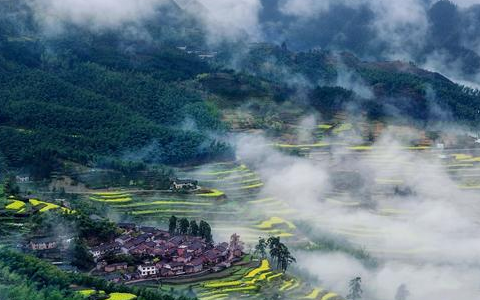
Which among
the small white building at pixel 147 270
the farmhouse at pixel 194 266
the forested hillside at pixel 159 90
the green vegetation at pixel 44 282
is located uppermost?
the forested hillside at pixel 159 90

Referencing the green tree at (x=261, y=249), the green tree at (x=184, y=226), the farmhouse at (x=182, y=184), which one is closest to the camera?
the green tree at (x=261, y=249)

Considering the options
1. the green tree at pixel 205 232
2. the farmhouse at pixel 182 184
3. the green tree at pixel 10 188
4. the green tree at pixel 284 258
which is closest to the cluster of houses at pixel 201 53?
the farmhouse at pixel 182 184

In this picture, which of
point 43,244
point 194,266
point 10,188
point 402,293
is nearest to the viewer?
point 402,293

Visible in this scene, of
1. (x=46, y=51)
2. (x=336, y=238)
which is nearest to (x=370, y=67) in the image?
(x=46, y=51)

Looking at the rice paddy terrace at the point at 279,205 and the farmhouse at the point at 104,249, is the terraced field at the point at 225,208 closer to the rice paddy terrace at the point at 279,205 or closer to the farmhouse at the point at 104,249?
the rice paddy terrace at the point at 279,205

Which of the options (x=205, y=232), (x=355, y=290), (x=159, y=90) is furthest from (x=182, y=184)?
(x=159, y=90)

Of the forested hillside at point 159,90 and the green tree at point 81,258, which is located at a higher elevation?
the forested hillside at point 159,90

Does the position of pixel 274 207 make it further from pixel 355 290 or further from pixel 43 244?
pixel 43 244

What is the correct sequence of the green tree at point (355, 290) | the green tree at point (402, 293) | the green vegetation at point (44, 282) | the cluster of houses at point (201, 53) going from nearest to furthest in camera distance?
the green vegetation at point (44, 282) → the green tree at point (355, 290) → the green tree at point (402, 293) → the cluster of houses at point (201, 53)
